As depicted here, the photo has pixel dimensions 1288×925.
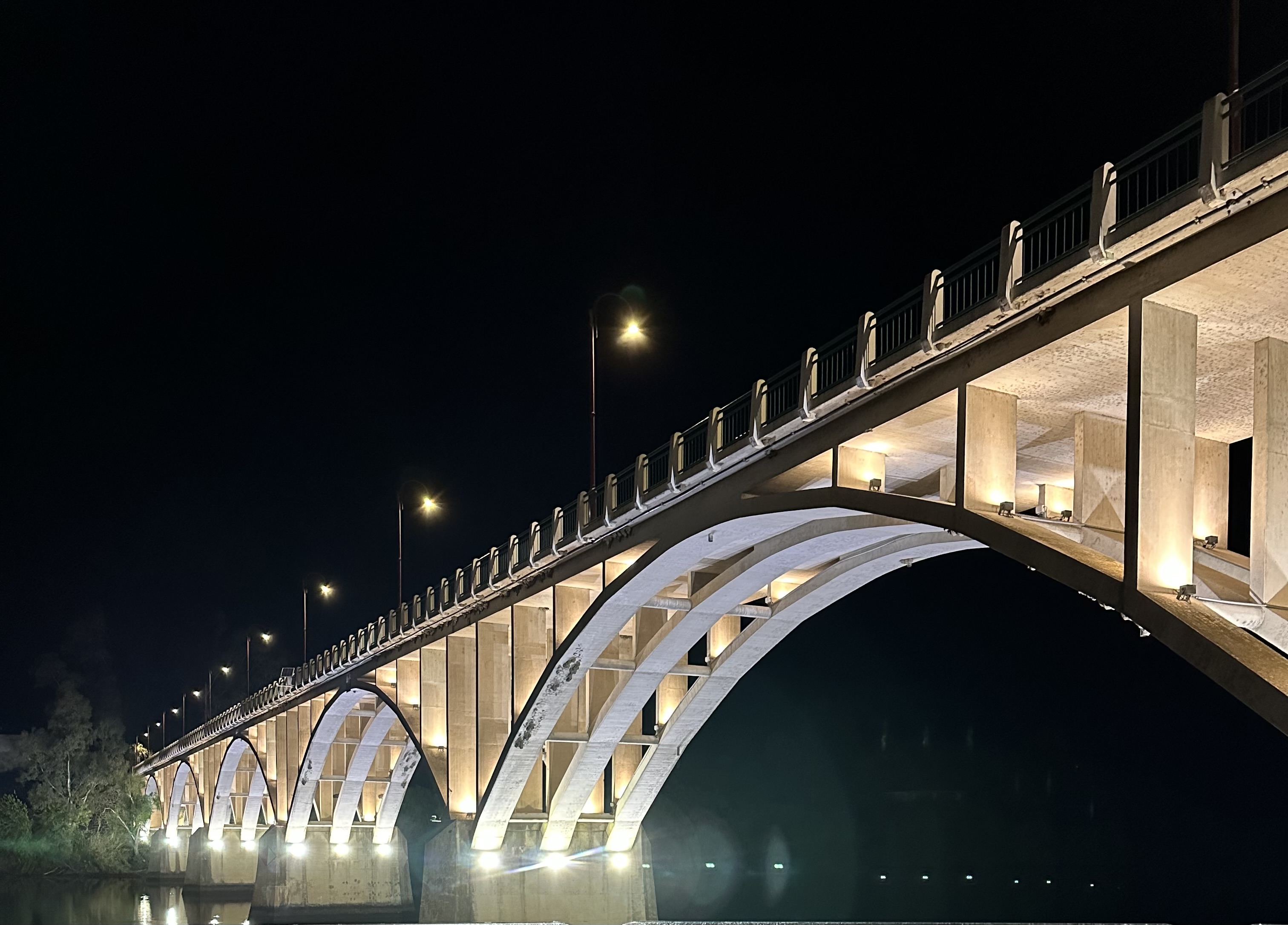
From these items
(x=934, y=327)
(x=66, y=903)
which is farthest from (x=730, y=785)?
(x=934, y=327)

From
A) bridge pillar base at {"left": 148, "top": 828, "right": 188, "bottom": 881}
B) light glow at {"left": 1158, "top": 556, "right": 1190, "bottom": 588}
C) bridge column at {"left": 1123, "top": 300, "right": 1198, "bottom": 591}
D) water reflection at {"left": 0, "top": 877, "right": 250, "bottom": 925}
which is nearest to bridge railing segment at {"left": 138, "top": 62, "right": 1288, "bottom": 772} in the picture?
bridge column at {"left": 1123, "top": 300, "right": 1198, "bottom": 591}

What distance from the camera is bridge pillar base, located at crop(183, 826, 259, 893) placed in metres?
101

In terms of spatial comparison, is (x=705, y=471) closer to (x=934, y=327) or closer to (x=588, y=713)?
(x=934, y=327)

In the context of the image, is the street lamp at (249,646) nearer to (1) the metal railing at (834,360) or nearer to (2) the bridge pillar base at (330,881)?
(2) the bridge pillar base at (330,881)

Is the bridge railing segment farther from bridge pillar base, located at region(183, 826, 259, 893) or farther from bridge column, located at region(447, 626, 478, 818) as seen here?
bridge pillar base, located at region(183, 826, 259, 893)

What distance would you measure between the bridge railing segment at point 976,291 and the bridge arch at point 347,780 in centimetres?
2625

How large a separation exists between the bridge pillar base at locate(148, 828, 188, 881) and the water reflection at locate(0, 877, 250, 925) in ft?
8.06

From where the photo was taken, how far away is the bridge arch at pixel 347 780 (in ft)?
219

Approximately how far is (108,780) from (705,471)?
9386 centimetres

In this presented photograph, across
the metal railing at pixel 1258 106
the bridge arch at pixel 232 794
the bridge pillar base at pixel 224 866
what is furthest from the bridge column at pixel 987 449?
the bridge pillar base at pixel 224 866

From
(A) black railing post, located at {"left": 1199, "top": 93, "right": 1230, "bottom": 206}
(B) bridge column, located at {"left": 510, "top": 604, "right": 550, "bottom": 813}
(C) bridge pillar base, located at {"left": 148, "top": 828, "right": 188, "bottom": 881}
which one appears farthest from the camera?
(C) bridge pillar base, located at {"left": 148, "top": 828, "right": 188, "bottom": 881}

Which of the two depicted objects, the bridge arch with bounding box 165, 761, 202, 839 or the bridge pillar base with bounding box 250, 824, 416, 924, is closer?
the bridge pillar base with bounding box 250, 824, 416, 924

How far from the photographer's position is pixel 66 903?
83.6 meters

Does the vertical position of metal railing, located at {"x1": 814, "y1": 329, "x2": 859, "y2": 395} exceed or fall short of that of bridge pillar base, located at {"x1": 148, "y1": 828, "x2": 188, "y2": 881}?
it exceeds it
